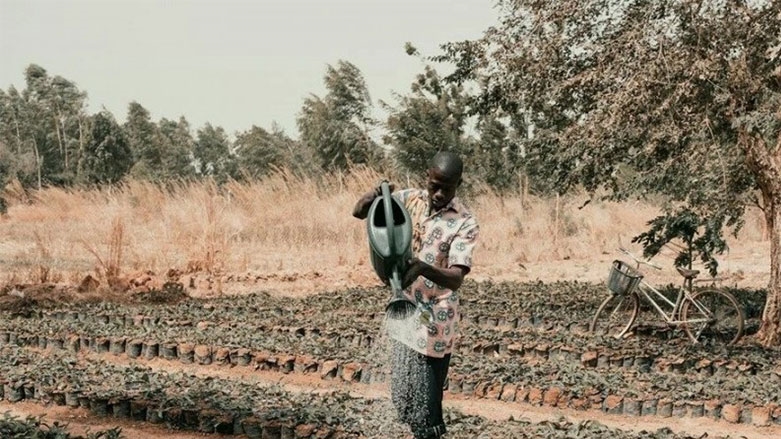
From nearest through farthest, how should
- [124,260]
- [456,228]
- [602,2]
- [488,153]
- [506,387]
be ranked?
[456,228], [506,387], [602,2], [124,260], [488,153]

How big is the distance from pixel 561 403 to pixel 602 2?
3286 mm

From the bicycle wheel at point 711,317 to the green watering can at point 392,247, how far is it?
5386 mm

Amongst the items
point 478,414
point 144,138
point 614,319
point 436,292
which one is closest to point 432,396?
point 436,292

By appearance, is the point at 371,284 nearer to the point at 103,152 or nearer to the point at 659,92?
the point at 659,92

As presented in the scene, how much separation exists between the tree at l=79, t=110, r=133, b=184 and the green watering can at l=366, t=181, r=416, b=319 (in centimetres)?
2961

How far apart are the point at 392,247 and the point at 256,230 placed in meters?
14.6

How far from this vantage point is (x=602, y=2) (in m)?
7.64

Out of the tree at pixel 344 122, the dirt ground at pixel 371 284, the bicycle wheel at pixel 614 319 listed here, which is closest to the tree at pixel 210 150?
the tree at pixel 344 122

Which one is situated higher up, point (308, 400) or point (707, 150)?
point (707, 150)

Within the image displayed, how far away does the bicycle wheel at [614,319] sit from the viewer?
8578 millimetres

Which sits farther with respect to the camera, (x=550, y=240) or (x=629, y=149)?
(x=550, y=240)

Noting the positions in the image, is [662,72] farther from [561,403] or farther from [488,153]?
[488,153]

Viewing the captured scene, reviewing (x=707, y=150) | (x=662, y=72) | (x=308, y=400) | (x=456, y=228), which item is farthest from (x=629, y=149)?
(x=456, y=228)

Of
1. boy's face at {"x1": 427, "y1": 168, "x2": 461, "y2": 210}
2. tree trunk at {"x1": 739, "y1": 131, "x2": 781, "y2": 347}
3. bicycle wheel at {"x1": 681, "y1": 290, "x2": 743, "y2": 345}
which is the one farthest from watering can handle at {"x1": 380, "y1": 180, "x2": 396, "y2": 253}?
bicycle wheel at {"x1": 681, "y1": 290, "x2": 743, "y2": 345}
